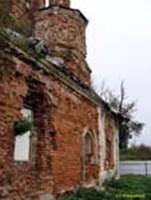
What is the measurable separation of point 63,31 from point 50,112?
3820 mm

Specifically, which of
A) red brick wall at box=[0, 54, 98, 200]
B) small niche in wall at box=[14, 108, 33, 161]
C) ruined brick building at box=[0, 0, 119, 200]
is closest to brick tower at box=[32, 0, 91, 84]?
ruined brick building at box=[0, 0, 119, 200]

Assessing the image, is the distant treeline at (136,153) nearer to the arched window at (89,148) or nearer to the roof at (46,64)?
the arched window at (89,148)

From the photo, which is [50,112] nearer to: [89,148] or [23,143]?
[23,143]

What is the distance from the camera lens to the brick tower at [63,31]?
12455mm

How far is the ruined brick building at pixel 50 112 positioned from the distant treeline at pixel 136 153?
16643mm

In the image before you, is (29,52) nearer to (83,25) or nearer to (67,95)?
(67,95)

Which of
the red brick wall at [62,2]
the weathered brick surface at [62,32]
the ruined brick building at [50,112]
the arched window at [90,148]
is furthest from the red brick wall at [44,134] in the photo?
the red brick wall at [62,2]

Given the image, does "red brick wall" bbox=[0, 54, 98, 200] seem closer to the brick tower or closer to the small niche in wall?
the small niche in wall

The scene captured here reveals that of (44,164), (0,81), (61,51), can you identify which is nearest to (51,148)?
(44,164)

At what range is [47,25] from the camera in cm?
1270

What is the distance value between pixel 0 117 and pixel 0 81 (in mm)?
672

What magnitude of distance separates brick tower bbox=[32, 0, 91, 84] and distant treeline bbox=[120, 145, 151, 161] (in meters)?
19.9

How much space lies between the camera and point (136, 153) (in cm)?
3378

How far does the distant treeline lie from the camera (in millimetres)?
31841
